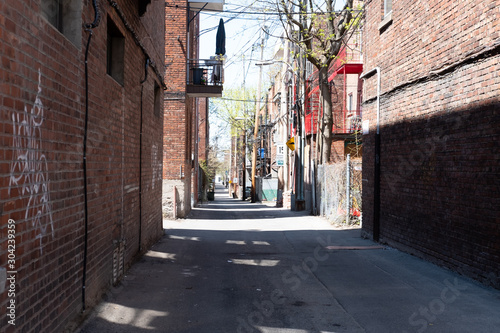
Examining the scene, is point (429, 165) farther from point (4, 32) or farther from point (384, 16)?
point (4, 32)

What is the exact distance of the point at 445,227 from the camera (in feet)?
26.7

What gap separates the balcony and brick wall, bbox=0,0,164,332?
1164cm

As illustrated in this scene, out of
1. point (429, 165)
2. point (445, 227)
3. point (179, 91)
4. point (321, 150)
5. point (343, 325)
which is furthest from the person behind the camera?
point (321, 150)

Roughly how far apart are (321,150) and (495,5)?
47.1 feet

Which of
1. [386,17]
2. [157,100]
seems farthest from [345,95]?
[157,100]

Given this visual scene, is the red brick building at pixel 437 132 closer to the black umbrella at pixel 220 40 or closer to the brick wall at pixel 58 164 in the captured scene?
the brick wall at pixel 58 164

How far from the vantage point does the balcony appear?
19.9 meters

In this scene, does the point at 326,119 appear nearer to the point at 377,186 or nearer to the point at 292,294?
the point at 377,186

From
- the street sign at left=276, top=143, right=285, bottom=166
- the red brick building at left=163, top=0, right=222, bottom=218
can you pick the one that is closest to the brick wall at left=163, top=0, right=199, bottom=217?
the red brick building at left=163, top=0, right=222, bottom=218

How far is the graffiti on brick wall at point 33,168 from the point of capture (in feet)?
11.2

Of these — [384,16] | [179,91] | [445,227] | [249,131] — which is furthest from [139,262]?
[249,131]

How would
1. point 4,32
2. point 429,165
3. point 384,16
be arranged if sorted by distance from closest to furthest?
point 4,32 < point 429,165 < point 384,16

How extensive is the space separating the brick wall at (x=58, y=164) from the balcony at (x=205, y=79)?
458 inches

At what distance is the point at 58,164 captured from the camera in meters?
4.36
